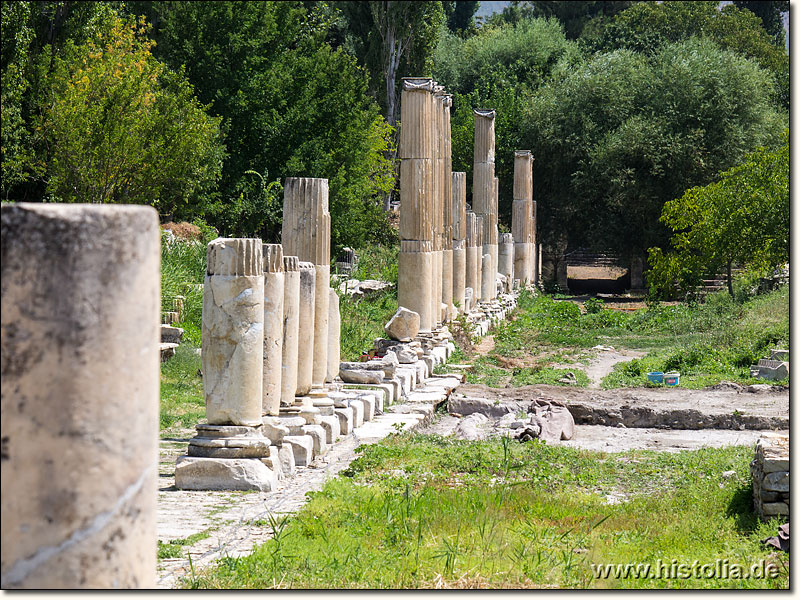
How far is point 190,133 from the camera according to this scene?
2609 centimetres

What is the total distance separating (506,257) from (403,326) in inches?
734

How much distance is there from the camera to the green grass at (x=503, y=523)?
6.91m

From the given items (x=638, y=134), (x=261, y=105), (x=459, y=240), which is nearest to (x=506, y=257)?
(x=638, y=134)

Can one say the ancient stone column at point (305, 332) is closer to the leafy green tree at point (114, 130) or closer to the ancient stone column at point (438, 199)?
the ancient stone column at point (438, 199)

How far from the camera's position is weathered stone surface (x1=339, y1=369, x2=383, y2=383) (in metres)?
15.8

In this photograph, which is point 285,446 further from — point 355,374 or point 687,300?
point 687,300

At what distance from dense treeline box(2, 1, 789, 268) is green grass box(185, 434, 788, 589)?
1512 cm

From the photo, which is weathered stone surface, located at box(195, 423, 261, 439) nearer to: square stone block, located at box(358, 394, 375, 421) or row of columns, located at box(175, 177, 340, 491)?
row of columns, located at box(175, 177, 340, 491)

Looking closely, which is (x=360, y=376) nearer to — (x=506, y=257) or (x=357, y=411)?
(x=357, y=411)

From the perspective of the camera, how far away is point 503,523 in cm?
826

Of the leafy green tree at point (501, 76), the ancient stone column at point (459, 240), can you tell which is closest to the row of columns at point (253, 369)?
the ancient stone column at point (459, 240)

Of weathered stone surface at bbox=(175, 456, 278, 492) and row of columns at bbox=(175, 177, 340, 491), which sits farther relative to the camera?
row of columns at bbox=(175, 177, 340, 491)

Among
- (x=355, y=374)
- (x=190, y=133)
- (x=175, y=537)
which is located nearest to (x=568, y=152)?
(x=190, y=133)

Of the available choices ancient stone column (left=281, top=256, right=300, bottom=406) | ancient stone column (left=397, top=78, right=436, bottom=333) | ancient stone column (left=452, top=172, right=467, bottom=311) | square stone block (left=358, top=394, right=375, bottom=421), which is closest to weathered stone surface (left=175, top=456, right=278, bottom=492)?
ancient stone column (left=281, top=256, right=300, bottom=406)
